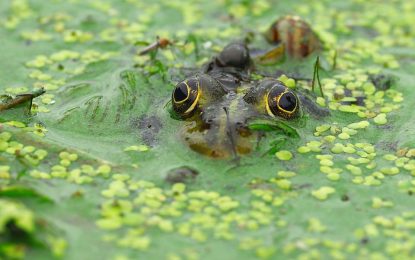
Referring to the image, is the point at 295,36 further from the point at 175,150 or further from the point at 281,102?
the point at 175,150

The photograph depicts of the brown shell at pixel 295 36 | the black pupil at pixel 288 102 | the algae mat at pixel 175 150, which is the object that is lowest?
the algae mat at pixel 175 150

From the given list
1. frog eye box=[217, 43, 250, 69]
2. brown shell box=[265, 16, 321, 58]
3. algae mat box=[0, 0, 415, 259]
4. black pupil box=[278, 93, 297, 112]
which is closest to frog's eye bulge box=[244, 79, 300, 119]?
black pupil box=[278, 93, 297, 112]

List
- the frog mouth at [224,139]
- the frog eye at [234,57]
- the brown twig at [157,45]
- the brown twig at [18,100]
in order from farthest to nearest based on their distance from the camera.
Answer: the brown twig at [157,45] → the frog eye at [234,57] → the brown twig at [18,100] → the frog mouth at [224,139]

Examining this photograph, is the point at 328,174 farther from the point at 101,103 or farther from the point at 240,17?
the point at 240,17

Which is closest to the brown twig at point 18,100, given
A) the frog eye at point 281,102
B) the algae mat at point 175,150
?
the algae mat at point 175,150

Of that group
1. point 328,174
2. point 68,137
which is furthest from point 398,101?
point 68,137

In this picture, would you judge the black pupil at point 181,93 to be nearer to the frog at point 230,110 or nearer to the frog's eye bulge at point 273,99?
the frog at point 230,110
